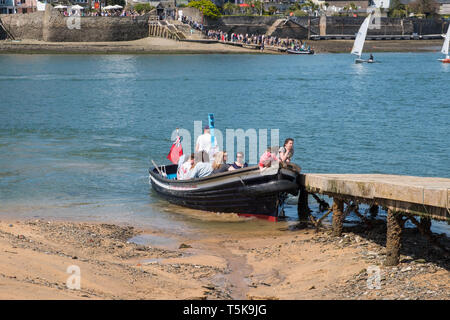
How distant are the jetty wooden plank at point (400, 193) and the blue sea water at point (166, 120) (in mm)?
4099

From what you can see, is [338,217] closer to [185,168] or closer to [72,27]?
[185,168]

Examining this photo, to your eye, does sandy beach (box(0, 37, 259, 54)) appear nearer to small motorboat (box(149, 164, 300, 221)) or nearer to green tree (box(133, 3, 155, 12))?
green tree (box(133, 3, 155, 12))

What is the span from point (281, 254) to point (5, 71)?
239 feet

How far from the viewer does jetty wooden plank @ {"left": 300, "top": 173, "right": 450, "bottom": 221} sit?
12.2 meters

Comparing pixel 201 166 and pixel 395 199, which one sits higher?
pixel 395 199

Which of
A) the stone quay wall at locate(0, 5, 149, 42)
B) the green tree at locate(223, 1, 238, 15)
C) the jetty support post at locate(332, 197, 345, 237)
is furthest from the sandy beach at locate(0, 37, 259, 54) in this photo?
the jetty support post at locate(332, 197, 345, 237)

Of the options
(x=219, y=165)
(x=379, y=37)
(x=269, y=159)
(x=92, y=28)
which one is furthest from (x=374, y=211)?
(x=379, y=37)

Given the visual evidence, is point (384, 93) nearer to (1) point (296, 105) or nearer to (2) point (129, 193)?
(1) point (296, 105)

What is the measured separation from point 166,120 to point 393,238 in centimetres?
3084

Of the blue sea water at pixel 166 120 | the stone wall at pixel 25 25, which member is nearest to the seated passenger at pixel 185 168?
the blue sea water at pixel 166 120

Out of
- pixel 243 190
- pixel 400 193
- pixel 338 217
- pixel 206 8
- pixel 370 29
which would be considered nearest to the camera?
pixel 400 193

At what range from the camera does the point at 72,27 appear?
106 m

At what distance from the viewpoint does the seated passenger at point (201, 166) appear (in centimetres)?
1927

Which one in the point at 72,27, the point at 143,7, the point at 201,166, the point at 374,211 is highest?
the point at 143,7
